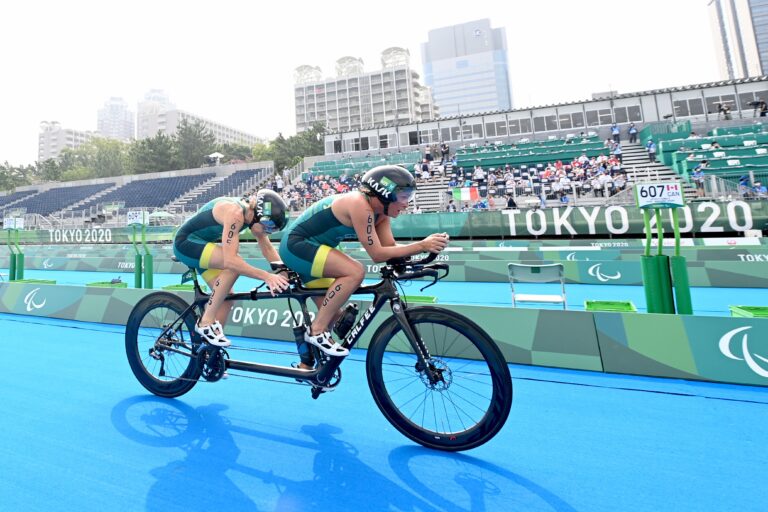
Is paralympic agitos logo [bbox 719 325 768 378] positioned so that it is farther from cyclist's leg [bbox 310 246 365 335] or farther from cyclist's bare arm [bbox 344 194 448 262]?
cyclist's leg [bbox 310 246 365 335]

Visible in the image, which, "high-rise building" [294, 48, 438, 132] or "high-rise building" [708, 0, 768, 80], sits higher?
"high-rise building" [708, 0, 768, 80]

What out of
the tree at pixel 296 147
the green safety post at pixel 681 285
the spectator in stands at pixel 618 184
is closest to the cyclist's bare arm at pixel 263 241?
the green safety post at pixel 681 285

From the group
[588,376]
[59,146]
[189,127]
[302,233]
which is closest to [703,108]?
[588,376]

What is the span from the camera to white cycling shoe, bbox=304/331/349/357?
2.68 meters

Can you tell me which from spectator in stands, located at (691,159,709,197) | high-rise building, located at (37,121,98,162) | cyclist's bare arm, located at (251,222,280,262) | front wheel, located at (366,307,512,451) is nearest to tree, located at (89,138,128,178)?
spectator in stands, located at (691,159,709,197)

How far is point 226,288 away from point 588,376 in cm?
354

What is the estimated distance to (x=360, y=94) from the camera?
4444 inches

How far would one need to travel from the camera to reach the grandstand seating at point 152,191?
35.6 m

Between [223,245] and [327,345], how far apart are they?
1195 mm

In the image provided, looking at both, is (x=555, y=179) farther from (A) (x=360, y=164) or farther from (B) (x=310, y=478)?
(B) (x=310, y=478)

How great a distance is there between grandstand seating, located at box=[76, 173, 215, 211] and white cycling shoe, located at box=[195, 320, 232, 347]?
36.2 metres

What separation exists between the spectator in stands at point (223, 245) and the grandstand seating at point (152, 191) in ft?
117

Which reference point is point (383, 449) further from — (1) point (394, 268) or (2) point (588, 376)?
(2) point (588, 376)

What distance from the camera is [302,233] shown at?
2949 millimetres
